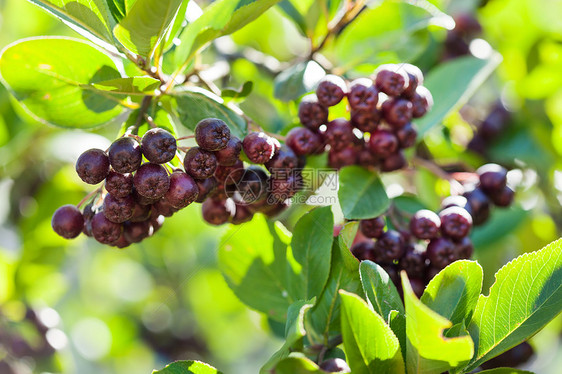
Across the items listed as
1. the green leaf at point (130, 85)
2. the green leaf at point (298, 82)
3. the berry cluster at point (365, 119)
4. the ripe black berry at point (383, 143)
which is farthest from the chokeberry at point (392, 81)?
the green leaf at point (130, 85)

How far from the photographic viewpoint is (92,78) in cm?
157

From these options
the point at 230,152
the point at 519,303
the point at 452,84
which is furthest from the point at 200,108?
the point at 452,84

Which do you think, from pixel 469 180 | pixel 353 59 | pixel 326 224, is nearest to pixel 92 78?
pixel 326 224

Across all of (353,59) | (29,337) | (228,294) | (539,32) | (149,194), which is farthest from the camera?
(228,294)

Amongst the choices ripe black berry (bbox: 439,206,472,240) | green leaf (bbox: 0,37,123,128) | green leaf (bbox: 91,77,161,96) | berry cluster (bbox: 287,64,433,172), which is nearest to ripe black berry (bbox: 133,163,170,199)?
green leaf (bbox: 91,77,161,96)

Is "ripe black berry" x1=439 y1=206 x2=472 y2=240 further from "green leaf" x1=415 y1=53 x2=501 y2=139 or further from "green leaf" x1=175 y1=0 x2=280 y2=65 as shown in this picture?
"green leaf" x1=175 y1=0 x2=280 y2=65

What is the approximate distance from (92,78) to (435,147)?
1.85m

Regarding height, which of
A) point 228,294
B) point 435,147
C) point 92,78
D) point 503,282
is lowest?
point 228,294

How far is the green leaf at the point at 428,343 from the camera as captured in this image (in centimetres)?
107

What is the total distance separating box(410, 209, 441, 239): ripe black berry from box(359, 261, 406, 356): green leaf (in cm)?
44

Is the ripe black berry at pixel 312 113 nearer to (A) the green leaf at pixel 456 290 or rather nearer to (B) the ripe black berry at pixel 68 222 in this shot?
(A) the green leaf at pixel 456 290

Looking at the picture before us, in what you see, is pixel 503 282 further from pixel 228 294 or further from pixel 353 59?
pixel 228 294

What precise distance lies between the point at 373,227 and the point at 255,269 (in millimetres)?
419

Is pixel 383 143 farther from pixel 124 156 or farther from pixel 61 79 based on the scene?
pixel 61 79
